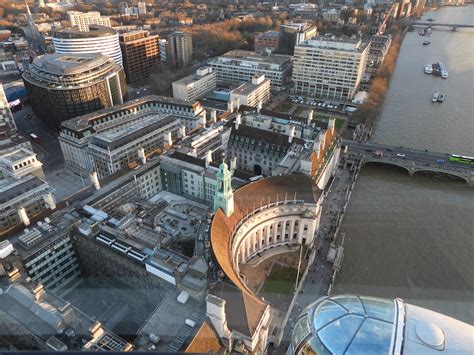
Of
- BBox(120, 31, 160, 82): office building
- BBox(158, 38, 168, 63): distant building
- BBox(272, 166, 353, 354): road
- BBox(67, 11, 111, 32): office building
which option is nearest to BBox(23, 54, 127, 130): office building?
BBox(120, 31, 160, 82): office building

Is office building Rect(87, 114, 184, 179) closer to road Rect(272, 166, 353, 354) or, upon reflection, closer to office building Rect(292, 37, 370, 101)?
road Rect(272, 166, 353, 354)

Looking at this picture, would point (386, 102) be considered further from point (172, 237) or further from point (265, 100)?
point (172, 237)

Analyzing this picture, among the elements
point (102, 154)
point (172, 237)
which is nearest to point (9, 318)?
point (172, 237)

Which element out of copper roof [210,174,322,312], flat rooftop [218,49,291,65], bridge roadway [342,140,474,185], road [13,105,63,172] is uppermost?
copper roof [210,174,322,312]

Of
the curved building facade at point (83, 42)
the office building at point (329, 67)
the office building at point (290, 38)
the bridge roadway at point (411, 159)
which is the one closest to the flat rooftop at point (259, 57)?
the office building at point (329, 67)

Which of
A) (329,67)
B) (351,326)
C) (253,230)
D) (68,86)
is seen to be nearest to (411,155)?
(253,230)
